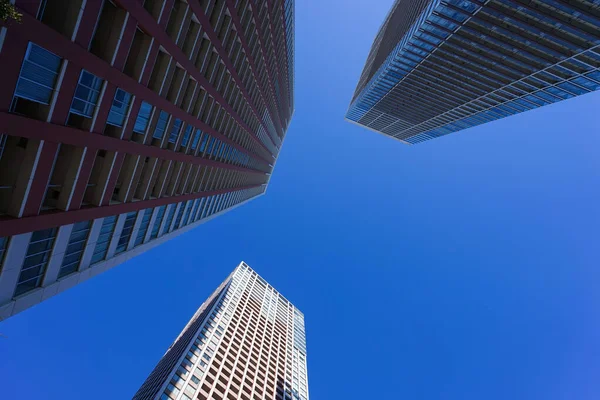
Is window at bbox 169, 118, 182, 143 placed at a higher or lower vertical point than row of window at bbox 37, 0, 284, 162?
lower

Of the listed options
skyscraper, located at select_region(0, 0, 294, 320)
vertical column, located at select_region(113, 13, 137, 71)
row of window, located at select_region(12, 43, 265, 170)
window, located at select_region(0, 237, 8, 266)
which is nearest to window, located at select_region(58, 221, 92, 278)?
skyscraper, located at select_region(0, 0, 294, 320)

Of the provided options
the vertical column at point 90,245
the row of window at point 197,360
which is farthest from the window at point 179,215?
the row of window at point 197,360

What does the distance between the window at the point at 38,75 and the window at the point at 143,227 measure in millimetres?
18963

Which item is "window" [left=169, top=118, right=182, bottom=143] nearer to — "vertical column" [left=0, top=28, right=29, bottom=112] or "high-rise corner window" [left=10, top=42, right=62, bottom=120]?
"high-rise corner window" [left=10, top=42, right=62, bottom=120]

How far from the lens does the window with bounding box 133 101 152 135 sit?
2647 centimetres

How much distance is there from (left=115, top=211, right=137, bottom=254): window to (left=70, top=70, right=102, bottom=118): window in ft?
42.7

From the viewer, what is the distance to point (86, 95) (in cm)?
1950

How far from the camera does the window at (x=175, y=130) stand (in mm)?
33763

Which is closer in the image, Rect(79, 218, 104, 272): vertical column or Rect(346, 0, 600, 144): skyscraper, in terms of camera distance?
Rect(79, 218, 104, 272): vertical column

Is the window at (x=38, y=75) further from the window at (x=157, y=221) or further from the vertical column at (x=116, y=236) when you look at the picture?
the window at (x=157, y=221)

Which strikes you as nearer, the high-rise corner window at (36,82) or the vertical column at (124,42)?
the high-rise corner window at (36,82)

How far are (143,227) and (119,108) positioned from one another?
53.4ft

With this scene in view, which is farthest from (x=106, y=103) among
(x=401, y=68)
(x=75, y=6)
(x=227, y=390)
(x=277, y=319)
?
(x=277, y=319)

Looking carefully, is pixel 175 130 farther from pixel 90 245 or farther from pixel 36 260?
pixel 36 260
